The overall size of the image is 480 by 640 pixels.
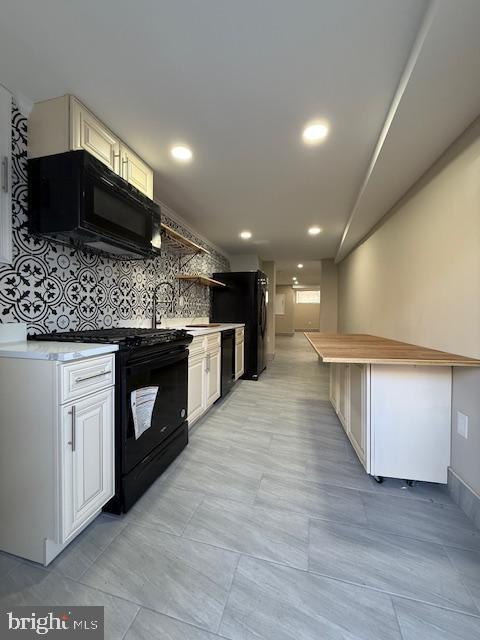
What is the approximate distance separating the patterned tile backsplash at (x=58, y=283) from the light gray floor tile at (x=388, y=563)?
188 cm

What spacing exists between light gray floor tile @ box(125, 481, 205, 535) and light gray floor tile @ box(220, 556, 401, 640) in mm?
418

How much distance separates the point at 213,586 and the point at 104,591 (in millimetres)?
414

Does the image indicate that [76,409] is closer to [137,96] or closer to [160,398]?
[160,398]

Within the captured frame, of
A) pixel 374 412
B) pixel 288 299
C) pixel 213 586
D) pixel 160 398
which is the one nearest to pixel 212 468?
pixel 160 398

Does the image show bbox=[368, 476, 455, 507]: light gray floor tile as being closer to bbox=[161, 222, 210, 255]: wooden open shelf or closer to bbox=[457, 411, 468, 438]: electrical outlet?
bbox=[457, 411, 468, 438]: electrical outlet

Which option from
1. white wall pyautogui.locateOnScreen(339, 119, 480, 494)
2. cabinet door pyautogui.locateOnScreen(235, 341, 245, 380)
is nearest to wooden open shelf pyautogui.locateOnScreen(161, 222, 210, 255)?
cabinet door pyautogui.locateOnScreen(235, 341, 245, 380)

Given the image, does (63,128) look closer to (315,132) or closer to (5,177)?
(5,177)

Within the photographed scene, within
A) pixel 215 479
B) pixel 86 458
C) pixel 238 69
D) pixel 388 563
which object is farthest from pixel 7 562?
pixel 238 69

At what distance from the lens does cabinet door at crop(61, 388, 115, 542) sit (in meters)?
Result: 1.11

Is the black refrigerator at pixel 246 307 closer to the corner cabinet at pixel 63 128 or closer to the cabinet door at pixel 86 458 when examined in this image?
the corner cabinet at pixel 63 128

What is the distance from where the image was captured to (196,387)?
2.46m

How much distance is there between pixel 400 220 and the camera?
2.54 m

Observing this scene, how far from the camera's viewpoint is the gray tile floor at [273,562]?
0.92m

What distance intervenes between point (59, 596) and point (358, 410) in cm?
183
